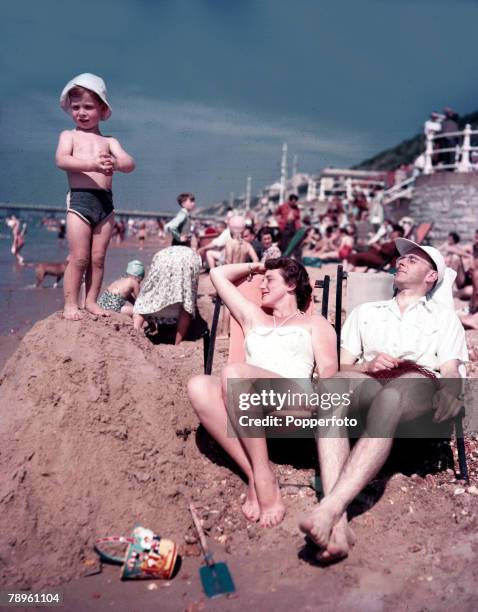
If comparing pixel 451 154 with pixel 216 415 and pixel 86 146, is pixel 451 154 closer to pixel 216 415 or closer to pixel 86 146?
pixel 86 146

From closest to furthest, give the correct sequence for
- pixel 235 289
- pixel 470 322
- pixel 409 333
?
pixel 409 333 < pixel 235 289 < pixel 470 322

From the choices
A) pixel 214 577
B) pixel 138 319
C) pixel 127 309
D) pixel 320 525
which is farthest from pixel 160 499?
pixel 127 309

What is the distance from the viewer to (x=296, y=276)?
3.77 metres

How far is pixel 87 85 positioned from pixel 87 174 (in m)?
0.57

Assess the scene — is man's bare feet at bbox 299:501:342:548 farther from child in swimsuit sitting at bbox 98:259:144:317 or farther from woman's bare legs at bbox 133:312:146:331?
child in swimsuit sitting at bbox 98:259:144:317

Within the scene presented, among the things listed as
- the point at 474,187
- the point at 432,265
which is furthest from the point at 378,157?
the point at 432,265

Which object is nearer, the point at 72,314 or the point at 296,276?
the point at 296,276

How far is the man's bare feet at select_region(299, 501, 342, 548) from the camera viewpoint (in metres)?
2.66

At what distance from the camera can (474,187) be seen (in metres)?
14.2

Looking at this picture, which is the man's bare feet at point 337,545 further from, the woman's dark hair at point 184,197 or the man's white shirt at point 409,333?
the woman's dark hair at point 184,197

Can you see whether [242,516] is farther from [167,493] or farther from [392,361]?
[392,361]

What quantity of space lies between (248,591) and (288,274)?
6.01 ft

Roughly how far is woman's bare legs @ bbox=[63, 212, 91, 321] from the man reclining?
1813 mm

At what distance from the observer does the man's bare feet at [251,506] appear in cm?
321
